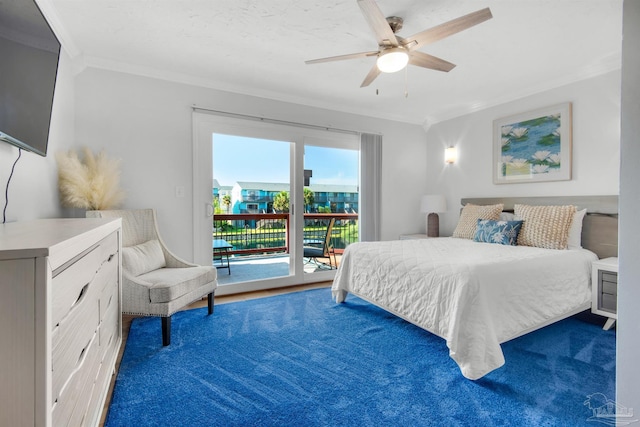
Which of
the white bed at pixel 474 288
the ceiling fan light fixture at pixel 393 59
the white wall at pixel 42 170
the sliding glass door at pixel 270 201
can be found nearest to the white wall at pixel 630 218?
the white bed at pixel 474 288

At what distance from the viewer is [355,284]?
2977 mm

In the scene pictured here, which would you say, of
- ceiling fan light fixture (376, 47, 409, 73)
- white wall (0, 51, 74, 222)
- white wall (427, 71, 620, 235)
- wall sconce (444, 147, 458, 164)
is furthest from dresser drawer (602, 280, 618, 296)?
white wall (0, 51, 74, 222)

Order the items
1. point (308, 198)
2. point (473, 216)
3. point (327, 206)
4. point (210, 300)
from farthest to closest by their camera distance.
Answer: point (327, 206) < point (308, 198) < point (473, 216) < point (210, 300)

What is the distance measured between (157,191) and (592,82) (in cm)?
452

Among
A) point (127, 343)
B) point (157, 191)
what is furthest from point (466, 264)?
point (157, 191)

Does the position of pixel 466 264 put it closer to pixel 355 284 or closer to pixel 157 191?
pixel 355 284

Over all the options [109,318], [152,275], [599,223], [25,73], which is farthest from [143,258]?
[599,223]

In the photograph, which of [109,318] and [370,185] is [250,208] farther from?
[109,318]

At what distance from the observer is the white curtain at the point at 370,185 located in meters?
4.30

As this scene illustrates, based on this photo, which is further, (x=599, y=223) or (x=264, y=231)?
(x=264, y=231)

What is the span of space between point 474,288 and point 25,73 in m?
2.59

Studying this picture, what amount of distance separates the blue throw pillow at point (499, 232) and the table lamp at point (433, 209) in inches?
36.5

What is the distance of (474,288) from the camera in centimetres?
185

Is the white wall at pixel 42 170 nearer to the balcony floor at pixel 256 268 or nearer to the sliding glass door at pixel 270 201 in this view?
the sliding glass door at pixel 270 201
